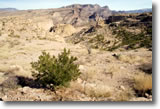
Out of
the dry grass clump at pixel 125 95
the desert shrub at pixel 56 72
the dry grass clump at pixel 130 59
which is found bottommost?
the dry grass clump at pixel 125 95

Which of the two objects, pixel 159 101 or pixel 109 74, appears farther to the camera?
pixel 109 74

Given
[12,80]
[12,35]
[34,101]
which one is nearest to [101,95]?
[34,101]

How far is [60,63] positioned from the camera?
5727 millimetres

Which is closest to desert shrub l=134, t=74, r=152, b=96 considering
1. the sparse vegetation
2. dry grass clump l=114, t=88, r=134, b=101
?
dry grass clump l=114, t=88, r=134, b=101

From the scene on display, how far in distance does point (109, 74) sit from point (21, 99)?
12.5 ft

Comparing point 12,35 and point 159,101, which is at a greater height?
point 12,35

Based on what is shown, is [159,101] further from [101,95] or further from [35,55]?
[35,55]

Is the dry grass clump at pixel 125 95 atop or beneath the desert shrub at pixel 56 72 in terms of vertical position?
beneath

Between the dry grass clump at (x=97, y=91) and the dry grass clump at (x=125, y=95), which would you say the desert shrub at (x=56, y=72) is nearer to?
the dry grass clump at (x=97, y=91)

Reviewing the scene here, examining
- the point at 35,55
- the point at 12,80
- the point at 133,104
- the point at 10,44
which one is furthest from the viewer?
the point at 10,44

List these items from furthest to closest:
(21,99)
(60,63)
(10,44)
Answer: (10,44) → (60,63) → (21,99)

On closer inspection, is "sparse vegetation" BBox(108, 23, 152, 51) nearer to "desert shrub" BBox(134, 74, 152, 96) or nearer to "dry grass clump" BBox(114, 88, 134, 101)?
"desert shrub" BBox(134, 74, 152, 96)

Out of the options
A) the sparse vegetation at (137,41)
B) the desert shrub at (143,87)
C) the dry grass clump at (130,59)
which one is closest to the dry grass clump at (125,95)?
the desert shrub at (143,87)

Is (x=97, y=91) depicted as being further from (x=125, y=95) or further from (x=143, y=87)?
(x=143, y=87)
